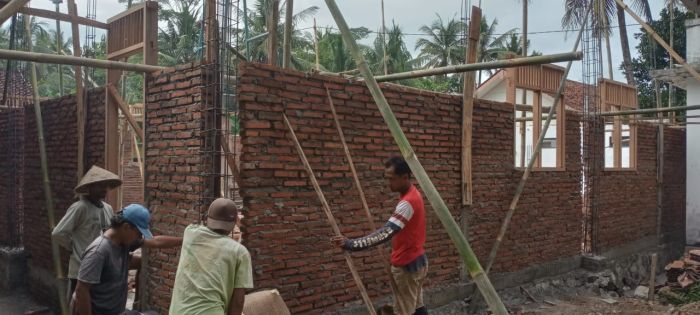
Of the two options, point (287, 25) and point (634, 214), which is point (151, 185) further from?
point (634, 214)

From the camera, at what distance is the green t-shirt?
112 inches

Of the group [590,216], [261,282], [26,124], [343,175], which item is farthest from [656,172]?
[26,124]

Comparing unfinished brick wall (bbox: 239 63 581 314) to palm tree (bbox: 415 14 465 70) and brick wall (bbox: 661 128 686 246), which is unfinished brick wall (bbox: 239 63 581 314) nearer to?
brick wall (bbox: 661 128 686 246)

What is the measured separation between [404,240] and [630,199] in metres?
8.36

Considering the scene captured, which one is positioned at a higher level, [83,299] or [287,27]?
[287,27]

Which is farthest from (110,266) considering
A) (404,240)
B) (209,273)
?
(404,240)

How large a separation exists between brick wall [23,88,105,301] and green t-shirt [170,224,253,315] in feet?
10.6

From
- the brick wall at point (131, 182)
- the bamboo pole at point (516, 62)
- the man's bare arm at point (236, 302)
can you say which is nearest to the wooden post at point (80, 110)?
the man's bare arm at point (236, 302)

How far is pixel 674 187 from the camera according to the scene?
12812mm

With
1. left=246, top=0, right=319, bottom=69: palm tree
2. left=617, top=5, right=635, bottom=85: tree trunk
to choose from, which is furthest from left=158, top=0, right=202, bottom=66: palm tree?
left=617, top=5, right=635, bottom=85: tree trunk

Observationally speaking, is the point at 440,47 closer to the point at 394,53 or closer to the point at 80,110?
the point at 394,53

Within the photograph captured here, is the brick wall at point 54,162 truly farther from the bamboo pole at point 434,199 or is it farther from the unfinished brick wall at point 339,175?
the bamboo pole at point 434,199

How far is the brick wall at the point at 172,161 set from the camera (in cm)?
459

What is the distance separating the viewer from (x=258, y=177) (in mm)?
4672
